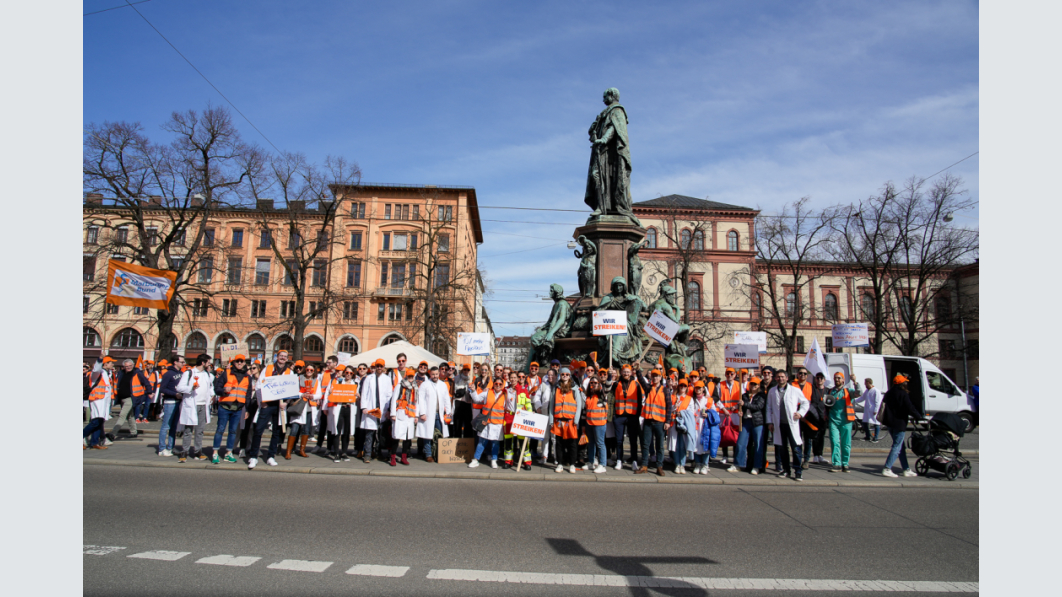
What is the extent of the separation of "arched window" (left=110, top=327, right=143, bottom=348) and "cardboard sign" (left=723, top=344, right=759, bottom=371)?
55.3 m

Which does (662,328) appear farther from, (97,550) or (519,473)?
(97,550)

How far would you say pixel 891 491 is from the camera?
9664 millimetres

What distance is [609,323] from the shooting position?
44.3 ft

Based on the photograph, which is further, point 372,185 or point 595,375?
point 372,185

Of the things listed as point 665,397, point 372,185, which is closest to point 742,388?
point 665,397

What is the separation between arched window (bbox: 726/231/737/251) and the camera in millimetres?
62253

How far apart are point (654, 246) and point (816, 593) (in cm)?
5780

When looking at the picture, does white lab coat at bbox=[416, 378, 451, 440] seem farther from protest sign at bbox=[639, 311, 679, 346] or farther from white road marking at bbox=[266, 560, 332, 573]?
white road marking at bbox=[266, 560, 332, 573]

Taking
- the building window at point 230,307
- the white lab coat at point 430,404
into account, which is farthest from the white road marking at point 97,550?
the building window at point 230,307

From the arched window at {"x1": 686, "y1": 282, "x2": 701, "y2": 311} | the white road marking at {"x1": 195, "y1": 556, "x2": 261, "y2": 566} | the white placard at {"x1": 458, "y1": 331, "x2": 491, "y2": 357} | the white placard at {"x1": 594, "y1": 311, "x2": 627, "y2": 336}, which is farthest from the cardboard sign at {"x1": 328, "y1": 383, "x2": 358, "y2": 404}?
the arched window at {"x1": 686, "y1": 282, "x2": 701, "y2": 311}

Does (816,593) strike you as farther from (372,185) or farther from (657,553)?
(372,185)

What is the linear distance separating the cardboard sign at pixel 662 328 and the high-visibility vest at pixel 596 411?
3328 mm

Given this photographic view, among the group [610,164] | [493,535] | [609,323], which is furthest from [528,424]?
[610,164]

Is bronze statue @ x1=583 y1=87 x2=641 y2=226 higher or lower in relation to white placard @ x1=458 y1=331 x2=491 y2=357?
higher
